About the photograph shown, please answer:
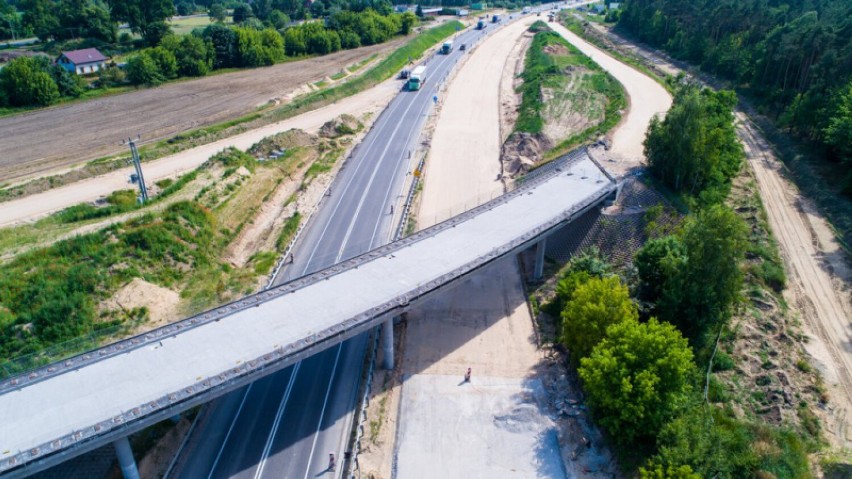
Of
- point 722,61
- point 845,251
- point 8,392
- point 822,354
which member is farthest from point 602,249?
Answer: point 722,61

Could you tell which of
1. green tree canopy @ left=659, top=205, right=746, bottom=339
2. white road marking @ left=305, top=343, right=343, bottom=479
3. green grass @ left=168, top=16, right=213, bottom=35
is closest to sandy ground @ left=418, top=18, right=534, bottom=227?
white road marking @ left=305, top=343, right=343, bottom=479

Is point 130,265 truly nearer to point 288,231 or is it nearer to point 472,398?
point 288,231

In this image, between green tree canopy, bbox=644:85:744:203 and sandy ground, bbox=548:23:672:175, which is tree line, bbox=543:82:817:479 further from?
sandy ground, bbox=548:23:672:175

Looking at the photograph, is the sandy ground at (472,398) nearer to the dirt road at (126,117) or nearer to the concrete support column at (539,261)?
the concrete support column at (539,261)

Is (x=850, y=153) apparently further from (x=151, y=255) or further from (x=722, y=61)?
(x=151, y=255)

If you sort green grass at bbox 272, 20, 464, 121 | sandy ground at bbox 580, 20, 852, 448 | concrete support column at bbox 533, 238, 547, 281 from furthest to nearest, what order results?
green grass at bbox 272, 20, 464, 121, concrete support column at bbox 533, 238, 547, 281, sandy ground at bbox 580, 20, 852, 448

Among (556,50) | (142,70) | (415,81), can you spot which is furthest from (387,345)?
(556,50)

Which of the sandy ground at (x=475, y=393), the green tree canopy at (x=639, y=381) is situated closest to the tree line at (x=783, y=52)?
the green tree canopy at (x=639, y=381)
